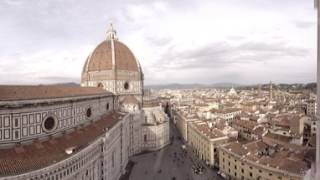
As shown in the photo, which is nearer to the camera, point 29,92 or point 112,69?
point 29,92

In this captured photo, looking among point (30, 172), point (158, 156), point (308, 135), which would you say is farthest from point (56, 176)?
point (308, 135)

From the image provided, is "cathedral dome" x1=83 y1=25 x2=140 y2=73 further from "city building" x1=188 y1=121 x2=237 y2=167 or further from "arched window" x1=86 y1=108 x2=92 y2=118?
"arched window" x1=86 y1=108 x2=92 y2=118

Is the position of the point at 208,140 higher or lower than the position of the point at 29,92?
lower

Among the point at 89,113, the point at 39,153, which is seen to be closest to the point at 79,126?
the point at 89,113

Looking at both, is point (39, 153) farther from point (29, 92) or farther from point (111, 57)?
point (111, 57)

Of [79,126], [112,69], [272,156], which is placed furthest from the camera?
[112,69]

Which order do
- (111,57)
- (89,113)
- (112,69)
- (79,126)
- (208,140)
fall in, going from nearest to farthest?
(79,126), (89,113), (208,140), (112,69), (111,57)
